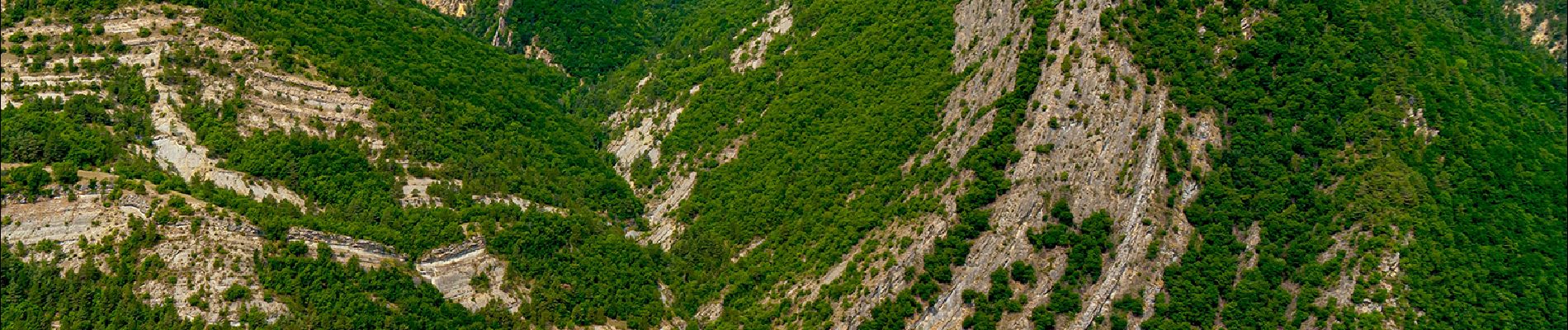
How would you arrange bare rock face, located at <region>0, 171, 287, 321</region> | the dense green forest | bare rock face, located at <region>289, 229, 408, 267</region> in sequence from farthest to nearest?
1. bare rock face, located at <region>289, 229, 408, 267</region>
2. the dense green forest
3. bare rock face, located at <region>0, 171, 287, 321</region>

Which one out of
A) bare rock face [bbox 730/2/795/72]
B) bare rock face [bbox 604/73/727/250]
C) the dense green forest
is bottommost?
bare rock face [bbox 604/73/727/250]

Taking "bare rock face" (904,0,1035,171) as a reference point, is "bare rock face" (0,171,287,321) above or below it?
below

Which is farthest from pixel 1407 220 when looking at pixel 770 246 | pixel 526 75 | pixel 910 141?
pixel 526 75

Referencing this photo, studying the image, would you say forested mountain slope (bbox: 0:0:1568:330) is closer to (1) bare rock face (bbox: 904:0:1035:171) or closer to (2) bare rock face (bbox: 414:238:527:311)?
(2) bare rock face (bbox: 414:238:527:311)

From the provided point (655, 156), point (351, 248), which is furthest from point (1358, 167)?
point (351, 248)

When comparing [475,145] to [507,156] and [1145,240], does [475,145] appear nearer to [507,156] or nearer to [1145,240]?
[507,156]

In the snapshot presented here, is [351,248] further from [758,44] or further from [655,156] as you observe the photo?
[758,44]

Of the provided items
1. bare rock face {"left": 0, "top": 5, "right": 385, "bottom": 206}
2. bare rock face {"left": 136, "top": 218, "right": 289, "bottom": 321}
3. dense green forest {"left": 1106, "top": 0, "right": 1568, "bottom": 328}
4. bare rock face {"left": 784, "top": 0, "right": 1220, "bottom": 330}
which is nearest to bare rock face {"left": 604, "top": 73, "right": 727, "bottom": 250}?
bare rock face {"left": 784, "top": 0, "right": 1220, "bottom": 330}
